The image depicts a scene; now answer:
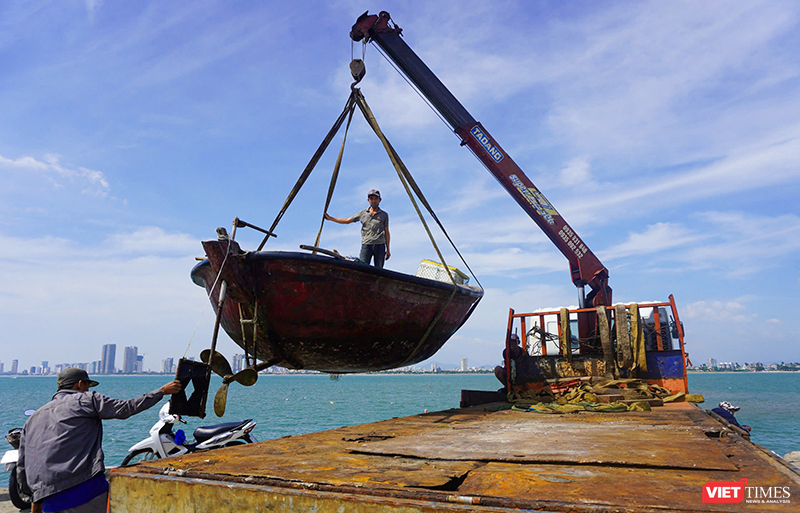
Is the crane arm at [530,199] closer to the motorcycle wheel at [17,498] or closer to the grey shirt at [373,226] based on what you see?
the grey shirt at [373,226]

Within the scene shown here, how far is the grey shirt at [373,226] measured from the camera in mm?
5574

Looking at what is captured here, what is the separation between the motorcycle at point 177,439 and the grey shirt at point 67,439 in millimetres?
2804

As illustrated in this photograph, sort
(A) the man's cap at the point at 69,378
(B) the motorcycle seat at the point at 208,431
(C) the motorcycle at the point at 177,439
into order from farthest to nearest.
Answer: (B) the motorcycle seat at the point at 208,431 < (C) the motorcycle at the point at 177,439 < (A) the man's cap at the point at 69,378

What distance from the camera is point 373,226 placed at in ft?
18.3

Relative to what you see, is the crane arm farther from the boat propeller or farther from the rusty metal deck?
the rusty metal deck

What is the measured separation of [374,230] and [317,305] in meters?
1.43

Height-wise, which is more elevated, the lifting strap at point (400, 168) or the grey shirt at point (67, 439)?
the lifting strap at point (400, 168)

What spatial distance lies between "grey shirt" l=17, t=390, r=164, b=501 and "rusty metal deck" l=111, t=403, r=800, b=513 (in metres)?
1.00

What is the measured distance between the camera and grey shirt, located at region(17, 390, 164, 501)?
9.70 feet

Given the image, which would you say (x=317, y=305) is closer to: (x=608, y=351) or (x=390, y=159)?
(x=390, y=159)

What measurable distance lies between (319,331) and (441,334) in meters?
1.66

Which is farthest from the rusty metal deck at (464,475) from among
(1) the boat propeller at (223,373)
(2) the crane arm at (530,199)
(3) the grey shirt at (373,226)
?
(2) the crane arm at (530,199)

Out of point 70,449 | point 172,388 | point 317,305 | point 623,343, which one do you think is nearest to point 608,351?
point 623,343

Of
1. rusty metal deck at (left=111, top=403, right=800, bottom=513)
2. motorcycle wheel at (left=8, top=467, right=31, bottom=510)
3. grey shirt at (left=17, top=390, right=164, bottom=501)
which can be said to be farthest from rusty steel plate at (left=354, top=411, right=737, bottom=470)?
motorcycle wheel at (left=8, top=467, right=31, bottom=510)
